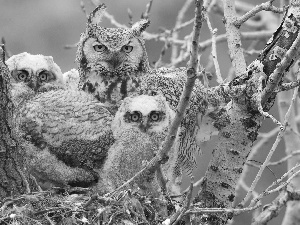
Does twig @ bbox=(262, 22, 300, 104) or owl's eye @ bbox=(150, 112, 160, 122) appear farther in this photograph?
owl's eye @ bbox=(150, 112, 160, 122)

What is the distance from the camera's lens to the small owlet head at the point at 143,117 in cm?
465

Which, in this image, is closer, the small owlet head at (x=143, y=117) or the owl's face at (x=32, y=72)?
the small owlet head at (x=143, y=117)

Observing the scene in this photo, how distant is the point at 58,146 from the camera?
458 cm

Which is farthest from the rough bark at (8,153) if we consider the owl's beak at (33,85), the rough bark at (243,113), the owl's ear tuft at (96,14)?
the owl's ear tuft at (96,14)

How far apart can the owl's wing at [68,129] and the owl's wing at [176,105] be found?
1.54 feet

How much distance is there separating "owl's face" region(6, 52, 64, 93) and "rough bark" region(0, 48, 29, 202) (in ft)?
3.55

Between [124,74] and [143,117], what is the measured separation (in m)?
0.59

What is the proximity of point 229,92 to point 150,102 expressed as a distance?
2.00 ft

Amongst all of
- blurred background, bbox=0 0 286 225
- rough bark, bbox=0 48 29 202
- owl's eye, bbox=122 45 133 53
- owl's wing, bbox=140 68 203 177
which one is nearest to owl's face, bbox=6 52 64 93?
owl's eye, bbox=122 45 133 53

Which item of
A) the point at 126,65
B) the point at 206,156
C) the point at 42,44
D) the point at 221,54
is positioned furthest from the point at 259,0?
the point at 126,65

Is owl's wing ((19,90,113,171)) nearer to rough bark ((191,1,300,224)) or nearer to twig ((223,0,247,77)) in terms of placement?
rough bark ((191,1,300,224))

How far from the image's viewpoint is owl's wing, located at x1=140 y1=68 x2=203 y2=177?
4.93 metres

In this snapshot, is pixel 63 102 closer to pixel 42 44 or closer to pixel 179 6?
pixel 42 44

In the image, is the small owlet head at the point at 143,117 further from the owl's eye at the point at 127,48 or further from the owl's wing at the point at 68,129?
the owl's eye at the point at 127,48
